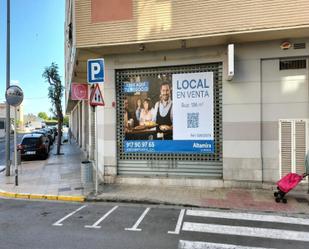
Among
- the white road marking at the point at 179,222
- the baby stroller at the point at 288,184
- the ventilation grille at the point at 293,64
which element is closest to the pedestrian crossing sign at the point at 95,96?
the white road marking at the point at 179,222

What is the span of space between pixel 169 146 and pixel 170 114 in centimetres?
102

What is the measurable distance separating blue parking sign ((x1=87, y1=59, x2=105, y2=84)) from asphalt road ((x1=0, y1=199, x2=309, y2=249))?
3405 mm

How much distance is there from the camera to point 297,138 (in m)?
9.84

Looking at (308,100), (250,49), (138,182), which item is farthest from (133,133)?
(308,100)

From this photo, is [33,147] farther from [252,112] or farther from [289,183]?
[289,183]

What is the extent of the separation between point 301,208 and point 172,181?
385 centimetres

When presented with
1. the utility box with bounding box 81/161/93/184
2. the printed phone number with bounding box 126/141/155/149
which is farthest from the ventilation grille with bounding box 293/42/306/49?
the utility box with bounding box 81/161/93/184

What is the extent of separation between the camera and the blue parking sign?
30.7ft

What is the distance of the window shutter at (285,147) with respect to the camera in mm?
9902

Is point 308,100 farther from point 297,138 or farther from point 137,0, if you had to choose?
point 137,0

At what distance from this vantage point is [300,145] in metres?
9.84

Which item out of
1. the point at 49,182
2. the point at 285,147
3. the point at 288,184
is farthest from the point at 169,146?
the point at 49,182

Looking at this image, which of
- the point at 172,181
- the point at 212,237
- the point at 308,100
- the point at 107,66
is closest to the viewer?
the point at 212,237

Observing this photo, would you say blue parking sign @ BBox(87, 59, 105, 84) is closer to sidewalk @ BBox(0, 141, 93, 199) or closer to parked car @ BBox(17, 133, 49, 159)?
sidewalk @ BBox(0, 141, 93, 199)
